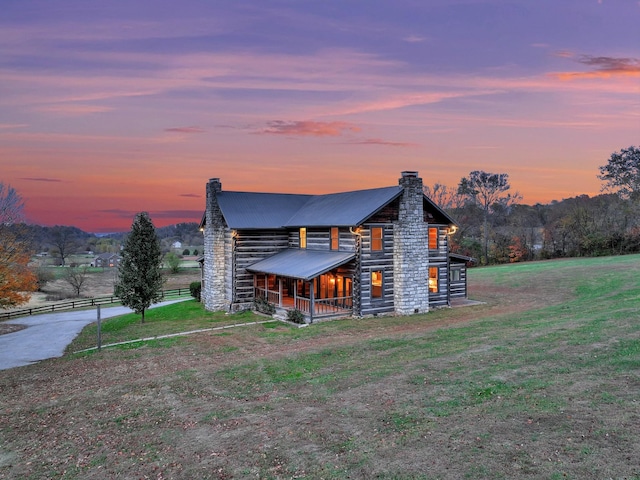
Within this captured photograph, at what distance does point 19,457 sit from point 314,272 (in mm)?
15782

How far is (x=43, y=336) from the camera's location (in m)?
26.5

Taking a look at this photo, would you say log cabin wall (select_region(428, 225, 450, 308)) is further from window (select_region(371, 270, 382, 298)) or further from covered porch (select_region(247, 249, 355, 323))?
covered porch (select_region(247, 249, 355, 323))

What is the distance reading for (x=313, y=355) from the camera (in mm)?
16891

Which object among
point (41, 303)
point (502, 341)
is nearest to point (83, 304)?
point (41, 303)

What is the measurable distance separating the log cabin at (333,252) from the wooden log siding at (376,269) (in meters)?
0.06

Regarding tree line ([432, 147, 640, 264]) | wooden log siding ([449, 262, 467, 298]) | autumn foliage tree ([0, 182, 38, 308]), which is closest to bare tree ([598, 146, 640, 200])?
tree line ([432, 147, 640, 264])

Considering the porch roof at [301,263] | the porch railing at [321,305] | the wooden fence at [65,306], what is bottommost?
the wooden fence at [65,306]

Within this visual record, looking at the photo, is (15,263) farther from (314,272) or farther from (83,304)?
(314,272)

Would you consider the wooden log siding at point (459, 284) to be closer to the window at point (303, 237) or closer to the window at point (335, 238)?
the window at point (335, 238)

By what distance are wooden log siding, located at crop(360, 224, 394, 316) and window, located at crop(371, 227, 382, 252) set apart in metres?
0.19

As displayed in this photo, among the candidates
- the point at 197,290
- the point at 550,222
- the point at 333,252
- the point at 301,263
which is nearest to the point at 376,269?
the point at 333,252

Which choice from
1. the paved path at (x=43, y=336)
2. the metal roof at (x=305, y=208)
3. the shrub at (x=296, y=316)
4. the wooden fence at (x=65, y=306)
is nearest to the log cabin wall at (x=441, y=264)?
the metal roof at (x=305, y=208)

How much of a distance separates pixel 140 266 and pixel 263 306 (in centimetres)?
805

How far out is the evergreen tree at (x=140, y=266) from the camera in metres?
26.7
